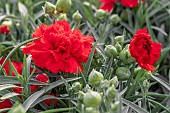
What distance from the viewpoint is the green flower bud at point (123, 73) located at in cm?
119

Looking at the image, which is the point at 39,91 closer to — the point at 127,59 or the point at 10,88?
the point at 10,88

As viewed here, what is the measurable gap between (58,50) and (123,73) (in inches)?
8.6

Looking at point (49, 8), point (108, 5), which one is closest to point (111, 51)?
point (49, 8)

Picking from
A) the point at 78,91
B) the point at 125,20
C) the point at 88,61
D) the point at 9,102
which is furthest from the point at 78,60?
the point at 125,20

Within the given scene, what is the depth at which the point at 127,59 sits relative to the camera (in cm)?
120

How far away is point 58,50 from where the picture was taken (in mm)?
1131

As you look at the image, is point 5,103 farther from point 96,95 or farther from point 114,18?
point 114,18

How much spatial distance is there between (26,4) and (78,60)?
0.89 metres

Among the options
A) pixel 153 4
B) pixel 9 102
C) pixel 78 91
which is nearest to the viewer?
pixel 78 91

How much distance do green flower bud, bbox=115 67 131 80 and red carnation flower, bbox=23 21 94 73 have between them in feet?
0.37

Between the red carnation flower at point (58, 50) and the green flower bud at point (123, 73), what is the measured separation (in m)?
0.11

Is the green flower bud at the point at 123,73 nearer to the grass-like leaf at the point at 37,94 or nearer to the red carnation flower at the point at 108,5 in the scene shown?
the grass-like leaf at the point at 37,94

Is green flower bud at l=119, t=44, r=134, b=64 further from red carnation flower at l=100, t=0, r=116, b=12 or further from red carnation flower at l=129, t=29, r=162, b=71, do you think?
Answer: red carnation flower at l=100, t=0, r=116, b=12

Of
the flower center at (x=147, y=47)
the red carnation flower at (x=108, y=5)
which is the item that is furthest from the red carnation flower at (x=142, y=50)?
the red carnation flower at (x=108, y=5)
